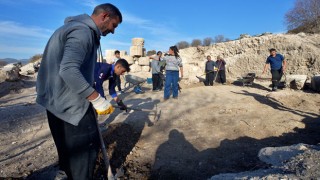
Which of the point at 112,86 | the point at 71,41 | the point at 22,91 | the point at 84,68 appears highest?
the point at 71,41

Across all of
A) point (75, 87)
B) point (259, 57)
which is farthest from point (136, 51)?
point (75, 87)

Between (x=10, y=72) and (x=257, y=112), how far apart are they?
12.4 m

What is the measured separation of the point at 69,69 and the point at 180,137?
10.3ft

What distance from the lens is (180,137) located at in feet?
15.2

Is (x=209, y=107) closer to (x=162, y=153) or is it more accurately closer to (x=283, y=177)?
(x=162, y=153)

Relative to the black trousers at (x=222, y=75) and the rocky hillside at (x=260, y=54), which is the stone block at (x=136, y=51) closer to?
the rocky hillside at (x=260, y=54)

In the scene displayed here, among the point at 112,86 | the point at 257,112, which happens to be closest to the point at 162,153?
the point at 112,86

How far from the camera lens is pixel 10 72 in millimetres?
13727

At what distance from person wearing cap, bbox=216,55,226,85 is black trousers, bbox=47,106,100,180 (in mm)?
10556

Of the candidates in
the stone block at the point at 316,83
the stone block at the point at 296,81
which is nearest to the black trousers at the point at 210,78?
the stone block at the point at 296,81

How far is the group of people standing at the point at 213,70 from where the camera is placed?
11828mm

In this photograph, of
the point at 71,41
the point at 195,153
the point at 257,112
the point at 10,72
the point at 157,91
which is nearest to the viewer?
the point at 71,41

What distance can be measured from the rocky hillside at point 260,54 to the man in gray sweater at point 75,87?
11.7 m

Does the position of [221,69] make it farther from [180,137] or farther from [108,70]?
[108,70]
